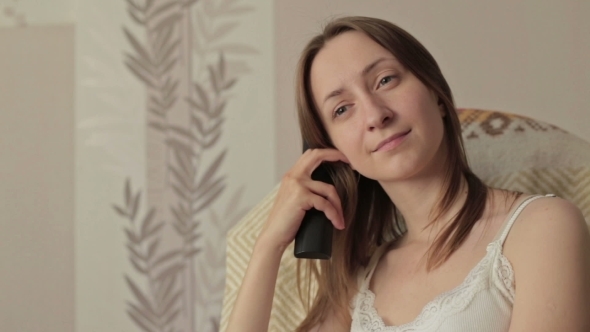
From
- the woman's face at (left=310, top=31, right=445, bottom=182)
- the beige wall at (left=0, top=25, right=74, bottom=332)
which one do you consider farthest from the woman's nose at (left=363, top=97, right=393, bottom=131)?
the beige wall at (left=0, top=25, right=74, bottom=332)

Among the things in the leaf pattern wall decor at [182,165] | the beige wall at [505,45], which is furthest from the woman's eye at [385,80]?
the leaf pattern wall decor at [182,165]

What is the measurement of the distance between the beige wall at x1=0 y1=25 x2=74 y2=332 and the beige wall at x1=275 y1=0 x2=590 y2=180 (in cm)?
64

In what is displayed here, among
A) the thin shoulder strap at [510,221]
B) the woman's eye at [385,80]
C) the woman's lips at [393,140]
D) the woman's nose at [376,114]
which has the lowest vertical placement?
the thin shoulder strap at [510,221]

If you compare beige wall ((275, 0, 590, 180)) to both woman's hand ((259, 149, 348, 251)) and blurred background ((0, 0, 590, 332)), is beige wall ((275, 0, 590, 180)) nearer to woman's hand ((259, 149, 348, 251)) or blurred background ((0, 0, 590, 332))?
blurred background ((0, 0, 590, 332))

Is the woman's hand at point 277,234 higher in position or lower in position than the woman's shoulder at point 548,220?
lower

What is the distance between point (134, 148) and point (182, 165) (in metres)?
0.13

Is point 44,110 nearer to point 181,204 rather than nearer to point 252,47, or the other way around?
point 181,204

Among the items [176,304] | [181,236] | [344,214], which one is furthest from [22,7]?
[344,214]

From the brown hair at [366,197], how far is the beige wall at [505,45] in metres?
0.43

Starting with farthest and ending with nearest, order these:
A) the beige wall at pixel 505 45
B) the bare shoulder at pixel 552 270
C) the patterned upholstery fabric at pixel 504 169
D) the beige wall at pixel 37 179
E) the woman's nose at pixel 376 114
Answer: the beige wall at pixel 37 179 < the beige wall at pixel 505 45 < the patterned upholstery fabric at pixel 504 169 < the woman's nose at pixel 376 114 < the bare shoulder at pixel 552 270

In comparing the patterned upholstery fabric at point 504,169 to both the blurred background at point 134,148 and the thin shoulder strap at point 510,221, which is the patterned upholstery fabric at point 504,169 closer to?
the thin shoulder strap at point 510,221

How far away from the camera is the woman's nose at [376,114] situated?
1.07 m

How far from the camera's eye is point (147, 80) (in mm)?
1751

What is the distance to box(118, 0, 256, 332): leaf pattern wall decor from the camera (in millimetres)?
1732
